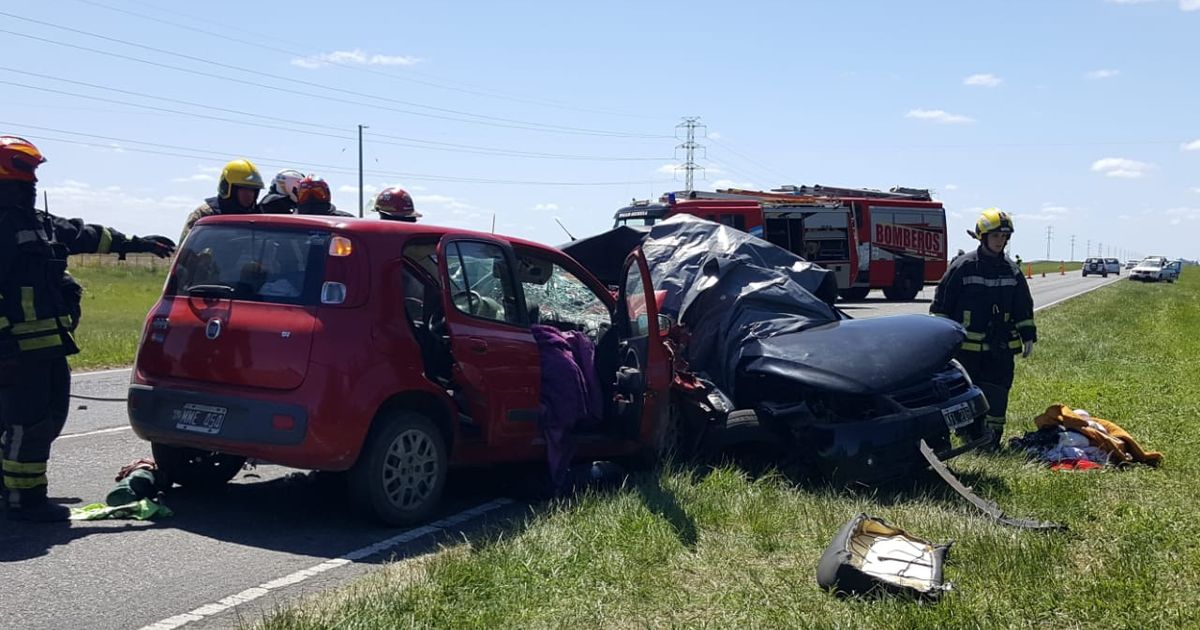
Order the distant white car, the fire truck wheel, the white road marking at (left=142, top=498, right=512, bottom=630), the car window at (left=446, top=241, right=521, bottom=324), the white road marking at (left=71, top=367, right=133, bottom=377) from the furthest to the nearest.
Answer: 1. the distant white car
2. the fire truck wheel
3. the white road marking at (left=71, top=367, right=133, bottom=377)
4. the car window at (left=446, top=241, right=521, bottom=324)
5. the white road marking at (left=142, top=498, right=512, bottom=630)

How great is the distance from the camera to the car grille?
7453 millimetres

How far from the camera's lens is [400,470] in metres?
6.34

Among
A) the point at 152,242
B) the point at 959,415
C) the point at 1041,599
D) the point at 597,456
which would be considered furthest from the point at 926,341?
the point at 152,242

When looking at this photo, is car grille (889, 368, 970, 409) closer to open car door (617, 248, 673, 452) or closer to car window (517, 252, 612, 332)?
open car door (617, 248, 673, 452)

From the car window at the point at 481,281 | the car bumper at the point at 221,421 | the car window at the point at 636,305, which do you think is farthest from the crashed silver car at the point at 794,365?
the car bumper at the point at 221,421

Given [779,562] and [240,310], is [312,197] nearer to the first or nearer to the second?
[240,310]

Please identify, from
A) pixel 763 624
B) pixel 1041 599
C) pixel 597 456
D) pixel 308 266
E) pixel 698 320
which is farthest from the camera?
pixel 698 320

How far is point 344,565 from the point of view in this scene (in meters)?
5.64

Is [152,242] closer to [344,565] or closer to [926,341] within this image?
[344,565]

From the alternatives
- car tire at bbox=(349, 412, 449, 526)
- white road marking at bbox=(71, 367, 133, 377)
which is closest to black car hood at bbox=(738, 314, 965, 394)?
car tire at bbox=(349, 412, 449, 526)

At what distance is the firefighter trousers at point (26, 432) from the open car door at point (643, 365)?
3248 millimetres

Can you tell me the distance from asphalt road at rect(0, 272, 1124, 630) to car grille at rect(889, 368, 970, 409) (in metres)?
2.48

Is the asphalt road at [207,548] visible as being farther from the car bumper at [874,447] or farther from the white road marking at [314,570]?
the car bumper at [874,447]

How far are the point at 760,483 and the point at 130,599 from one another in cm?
356
